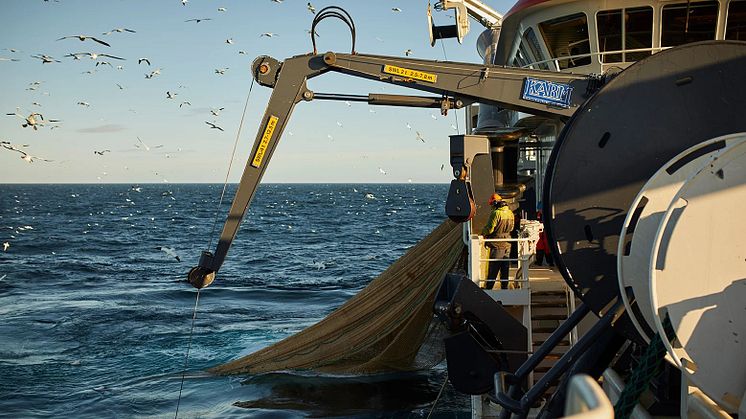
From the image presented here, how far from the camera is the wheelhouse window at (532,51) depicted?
1289 centimetres

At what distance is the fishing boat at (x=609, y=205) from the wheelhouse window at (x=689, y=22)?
2 centimetres

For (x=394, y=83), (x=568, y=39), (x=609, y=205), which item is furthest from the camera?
(x=568, y=39)

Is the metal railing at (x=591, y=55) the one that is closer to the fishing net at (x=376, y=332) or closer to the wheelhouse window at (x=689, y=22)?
the wheelhouse window at (x=689, y=22)

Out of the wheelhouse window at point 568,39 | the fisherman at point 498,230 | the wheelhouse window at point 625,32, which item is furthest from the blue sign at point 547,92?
the wheelhouse window at point 568,39

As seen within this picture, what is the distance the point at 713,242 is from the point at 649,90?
1.76 metres

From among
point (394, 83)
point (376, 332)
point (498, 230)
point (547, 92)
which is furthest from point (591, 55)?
point (376, 332)

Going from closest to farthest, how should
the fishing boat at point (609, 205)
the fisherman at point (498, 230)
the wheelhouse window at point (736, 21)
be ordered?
the fishing boat at point (609, 205)
the wheelhouse window at point (736, 21)
the fisherman at point (498, 230)

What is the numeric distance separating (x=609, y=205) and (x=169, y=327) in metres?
19.1

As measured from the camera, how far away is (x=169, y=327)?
22.9m

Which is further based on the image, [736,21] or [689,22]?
[689,22]

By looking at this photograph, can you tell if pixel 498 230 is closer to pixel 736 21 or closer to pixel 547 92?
pixel 547 92

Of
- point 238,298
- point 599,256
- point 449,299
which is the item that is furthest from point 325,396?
point 238,298

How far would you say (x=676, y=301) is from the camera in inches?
177

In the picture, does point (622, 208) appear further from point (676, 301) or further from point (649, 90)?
point (676, 301)
